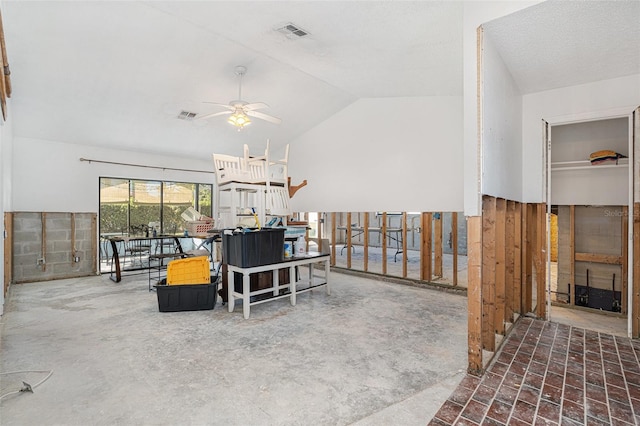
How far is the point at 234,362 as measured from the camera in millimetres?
2613

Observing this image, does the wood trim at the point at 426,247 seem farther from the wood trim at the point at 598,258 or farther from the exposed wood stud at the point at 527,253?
the wood trim at the point at 598,258

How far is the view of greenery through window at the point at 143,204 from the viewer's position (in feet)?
22.3

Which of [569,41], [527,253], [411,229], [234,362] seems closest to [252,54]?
[569,41]

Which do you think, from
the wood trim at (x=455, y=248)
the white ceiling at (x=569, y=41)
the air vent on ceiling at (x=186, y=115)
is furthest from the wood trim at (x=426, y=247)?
the air vent on ceiling at (x=186, y=115)

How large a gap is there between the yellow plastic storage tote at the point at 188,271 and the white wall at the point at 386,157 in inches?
137

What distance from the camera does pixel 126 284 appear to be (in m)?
5.55

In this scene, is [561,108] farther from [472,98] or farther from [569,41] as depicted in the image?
[472,98]

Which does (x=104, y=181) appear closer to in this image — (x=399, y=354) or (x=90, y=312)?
(x=90, y=312)

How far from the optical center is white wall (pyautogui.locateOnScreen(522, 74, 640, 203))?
3.22m

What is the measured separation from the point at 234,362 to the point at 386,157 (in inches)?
182

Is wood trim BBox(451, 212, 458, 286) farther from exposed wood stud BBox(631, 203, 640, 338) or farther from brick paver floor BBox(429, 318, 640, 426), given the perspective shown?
exposed wood stud BBox(631, 203, 640, 338)

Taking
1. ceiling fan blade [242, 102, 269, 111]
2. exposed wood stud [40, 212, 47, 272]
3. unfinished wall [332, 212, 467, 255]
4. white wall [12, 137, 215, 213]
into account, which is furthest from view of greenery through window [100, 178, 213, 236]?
unfinished wall [332, 212, 467, 255]

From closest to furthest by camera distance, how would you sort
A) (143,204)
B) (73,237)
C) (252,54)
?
1. (252,54)
2. (73,237)
3. (143,204)

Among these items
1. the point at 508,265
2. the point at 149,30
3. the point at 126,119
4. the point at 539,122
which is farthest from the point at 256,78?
the point at 508,265
